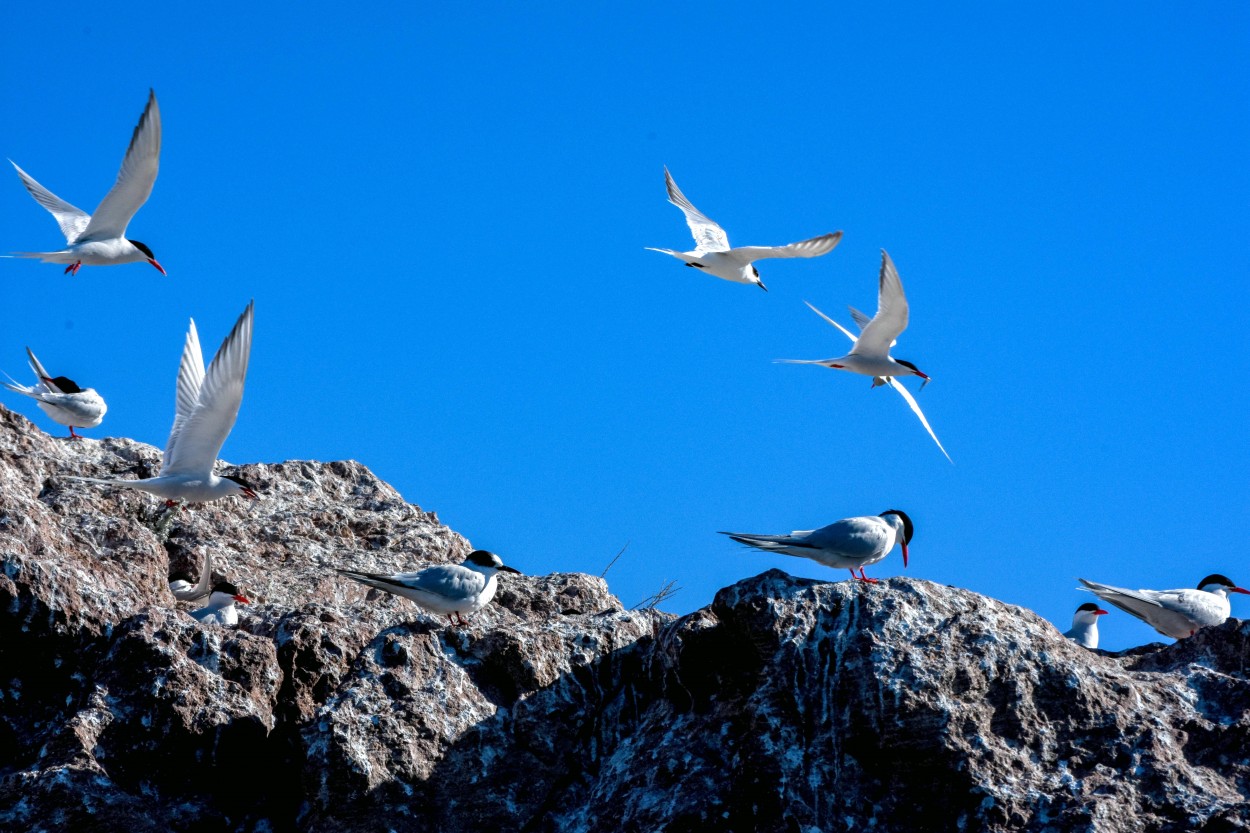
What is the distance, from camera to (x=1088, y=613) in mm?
12625

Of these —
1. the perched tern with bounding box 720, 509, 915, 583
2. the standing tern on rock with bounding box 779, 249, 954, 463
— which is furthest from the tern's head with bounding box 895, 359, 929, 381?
the perched tern with bounding box 720, 509, 915, 583

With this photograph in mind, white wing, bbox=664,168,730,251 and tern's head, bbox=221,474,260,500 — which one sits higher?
white wing, bbox=664,168,730,251

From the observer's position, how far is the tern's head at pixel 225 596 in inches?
392

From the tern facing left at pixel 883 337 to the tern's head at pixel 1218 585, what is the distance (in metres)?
3.84

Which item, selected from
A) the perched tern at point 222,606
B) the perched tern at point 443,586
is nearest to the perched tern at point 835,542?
the perched tern at point 443,586

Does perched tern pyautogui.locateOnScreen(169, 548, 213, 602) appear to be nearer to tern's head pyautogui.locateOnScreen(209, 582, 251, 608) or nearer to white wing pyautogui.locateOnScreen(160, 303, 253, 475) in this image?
tern's head pyautogui.locateOnScreen(209, 582, 251, 608)

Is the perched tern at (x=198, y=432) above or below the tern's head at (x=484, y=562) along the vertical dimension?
above

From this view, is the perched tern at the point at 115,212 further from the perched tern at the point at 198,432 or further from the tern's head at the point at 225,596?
the tern's head at the point at 225,596

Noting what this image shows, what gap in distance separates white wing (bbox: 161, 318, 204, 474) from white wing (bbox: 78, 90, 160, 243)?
113 inches

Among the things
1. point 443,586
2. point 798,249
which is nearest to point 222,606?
point 443,586

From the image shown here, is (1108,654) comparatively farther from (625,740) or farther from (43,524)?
(43,524)

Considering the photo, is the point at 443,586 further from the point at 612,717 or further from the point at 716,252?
the point at 716,252

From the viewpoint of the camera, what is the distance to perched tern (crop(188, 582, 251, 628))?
31.4 feet

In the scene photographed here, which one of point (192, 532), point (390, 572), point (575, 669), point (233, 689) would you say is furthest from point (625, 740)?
point (192, 532)
